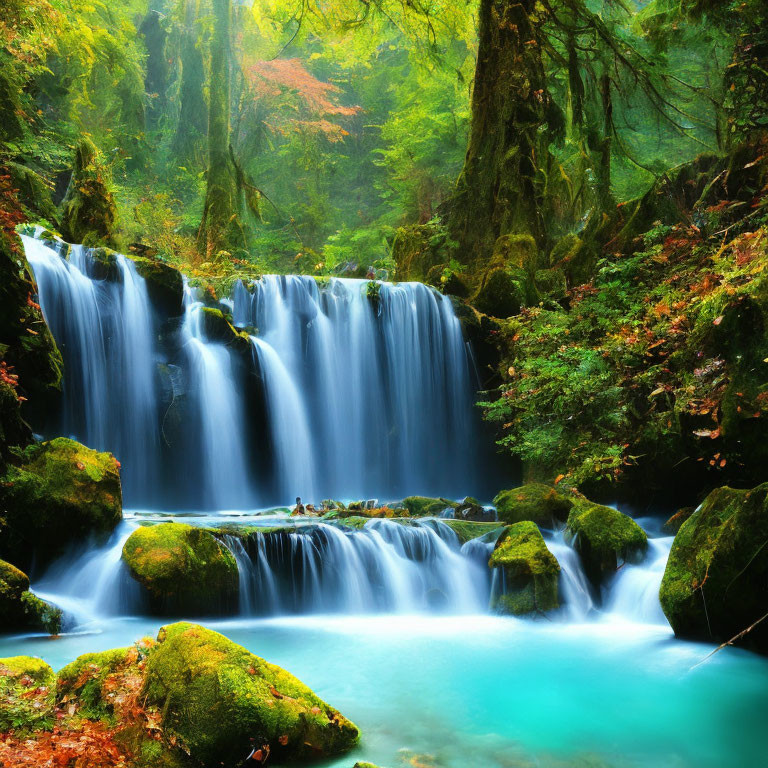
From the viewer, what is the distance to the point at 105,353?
10.3 m

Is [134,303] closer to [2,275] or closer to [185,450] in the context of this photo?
[185,450]

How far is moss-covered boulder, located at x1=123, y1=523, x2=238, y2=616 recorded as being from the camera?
19.7ft

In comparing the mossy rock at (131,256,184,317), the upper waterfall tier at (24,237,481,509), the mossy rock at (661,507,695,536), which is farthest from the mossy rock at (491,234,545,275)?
the mossy rock at (661,507,695,536)

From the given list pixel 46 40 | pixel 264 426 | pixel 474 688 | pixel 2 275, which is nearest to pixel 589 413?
pixel 474 688

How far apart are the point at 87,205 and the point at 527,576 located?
1090 centimetres

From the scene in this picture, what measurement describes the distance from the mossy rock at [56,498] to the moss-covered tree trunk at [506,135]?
30.2 feet

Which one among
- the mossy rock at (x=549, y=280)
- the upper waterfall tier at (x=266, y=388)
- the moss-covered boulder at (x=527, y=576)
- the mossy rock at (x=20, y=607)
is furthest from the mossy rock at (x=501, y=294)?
the mossy rock at (x=20, y=607)

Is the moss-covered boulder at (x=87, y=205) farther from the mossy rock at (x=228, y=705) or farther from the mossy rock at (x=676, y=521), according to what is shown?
the mossy rock at (x=228, y=705)

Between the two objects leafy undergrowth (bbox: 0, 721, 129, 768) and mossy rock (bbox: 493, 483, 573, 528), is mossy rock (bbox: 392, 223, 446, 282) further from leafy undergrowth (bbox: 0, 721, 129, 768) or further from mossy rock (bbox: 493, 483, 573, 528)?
leafy undergrowth (bbox: 0, 721, 129, 768)

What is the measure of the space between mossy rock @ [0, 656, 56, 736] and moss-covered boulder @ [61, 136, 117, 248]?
10.9 meters

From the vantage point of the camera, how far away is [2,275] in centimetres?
730

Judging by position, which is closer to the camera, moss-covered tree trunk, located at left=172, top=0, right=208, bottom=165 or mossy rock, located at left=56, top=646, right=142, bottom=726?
mossy rock, located at left=56, top=646, right=142, bottom=726

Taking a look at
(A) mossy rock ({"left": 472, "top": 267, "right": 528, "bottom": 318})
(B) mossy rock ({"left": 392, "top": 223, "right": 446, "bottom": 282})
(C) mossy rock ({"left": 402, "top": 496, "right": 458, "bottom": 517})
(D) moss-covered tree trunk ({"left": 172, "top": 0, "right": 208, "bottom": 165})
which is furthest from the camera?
(D) moss-covered tree trunk ({"left": 172, "top": 0, "right": 208, "bottom": 165})

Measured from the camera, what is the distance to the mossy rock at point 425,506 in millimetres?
9219
